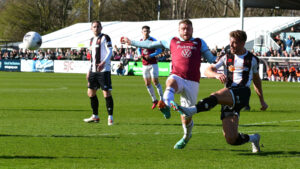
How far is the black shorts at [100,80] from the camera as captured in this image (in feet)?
41.5

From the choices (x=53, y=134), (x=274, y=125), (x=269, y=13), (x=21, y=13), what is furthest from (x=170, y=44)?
(x=21, y=13)

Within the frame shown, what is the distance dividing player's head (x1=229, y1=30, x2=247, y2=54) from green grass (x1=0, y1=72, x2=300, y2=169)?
1611mm

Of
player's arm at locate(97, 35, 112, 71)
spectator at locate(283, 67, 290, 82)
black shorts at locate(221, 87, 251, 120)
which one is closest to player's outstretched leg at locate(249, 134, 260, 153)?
black shorts at locate(221, 87, 251, 120)

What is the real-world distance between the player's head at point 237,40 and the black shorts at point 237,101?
0.60 metres

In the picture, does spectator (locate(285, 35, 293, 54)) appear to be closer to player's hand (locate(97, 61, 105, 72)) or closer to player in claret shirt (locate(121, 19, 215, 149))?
player's hand (locate(97, 61, 105, 72))

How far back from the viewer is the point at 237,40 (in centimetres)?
845

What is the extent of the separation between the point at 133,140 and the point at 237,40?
2879mm

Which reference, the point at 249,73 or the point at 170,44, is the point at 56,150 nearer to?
the point at 170,44

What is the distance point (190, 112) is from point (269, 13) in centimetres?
6616

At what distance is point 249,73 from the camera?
8.59 m

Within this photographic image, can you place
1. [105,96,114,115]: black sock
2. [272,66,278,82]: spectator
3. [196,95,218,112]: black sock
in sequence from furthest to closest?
[272,66,278,82]: spectator → [105,96,114,115]: black sock → [196,95,218,112]: black sock

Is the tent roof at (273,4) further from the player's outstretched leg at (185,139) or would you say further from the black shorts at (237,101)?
the black shorts at (237,101)

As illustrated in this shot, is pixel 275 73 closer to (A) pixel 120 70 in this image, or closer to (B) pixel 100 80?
(A) pixel 120 70

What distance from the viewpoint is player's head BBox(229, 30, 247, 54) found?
8430 millimetres
